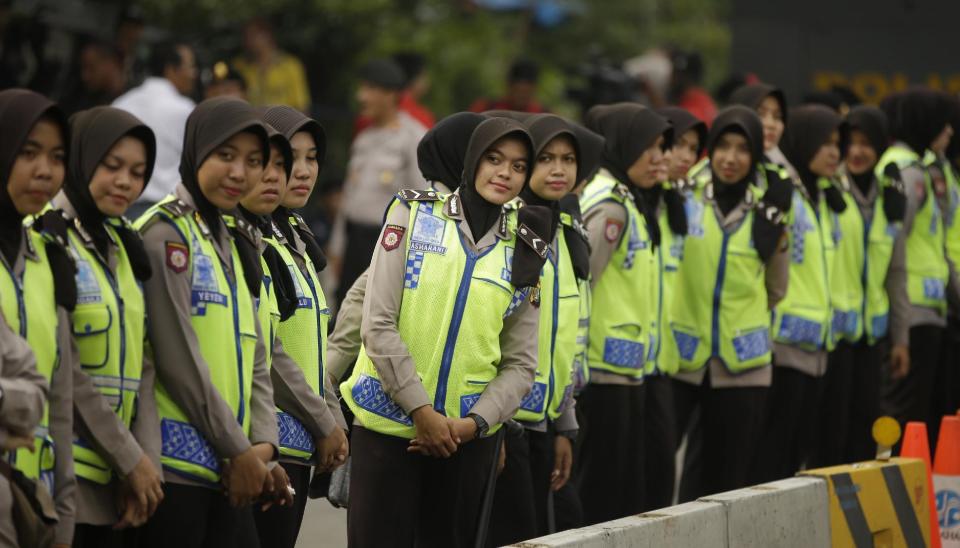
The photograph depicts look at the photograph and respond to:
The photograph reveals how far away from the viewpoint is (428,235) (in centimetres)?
668

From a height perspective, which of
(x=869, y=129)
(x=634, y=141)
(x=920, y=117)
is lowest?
(x=634, y=141)

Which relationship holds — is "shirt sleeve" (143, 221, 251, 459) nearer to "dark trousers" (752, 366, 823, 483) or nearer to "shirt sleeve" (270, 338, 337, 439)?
"shirt sleeve" (270, 338, 337, 439)

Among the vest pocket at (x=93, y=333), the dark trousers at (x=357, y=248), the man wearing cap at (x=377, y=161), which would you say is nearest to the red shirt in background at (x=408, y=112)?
the man wearing cap at (x=377, y=161)

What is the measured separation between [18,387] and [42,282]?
391 mm

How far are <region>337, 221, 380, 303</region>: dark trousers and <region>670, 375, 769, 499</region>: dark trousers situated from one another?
3.96 metres

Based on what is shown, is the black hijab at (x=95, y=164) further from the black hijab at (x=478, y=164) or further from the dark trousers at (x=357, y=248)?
the dark trousers at (x=357, y=248)

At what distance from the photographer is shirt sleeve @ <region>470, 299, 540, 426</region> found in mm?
6668

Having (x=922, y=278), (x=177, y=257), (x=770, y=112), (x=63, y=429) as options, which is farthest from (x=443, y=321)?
(x=922, y=278)

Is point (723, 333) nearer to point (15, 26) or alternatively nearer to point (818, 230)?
point (818, 230)

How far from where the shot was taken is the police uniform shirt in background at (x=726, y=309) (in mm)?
9109

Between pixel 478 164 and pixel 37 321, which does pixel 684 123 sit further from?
pixel 37 321

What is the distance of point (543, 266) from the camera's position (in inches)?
276

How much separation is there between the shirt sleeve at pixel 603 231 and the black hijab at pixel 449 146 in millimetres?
1237

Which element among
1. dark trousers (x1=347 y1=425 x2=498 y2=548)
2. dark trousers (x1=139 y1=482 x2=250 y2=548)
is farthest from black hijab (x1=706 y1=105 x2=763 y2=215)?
dark trousers (x1=139 y1=482 x2=250 y2=548)
